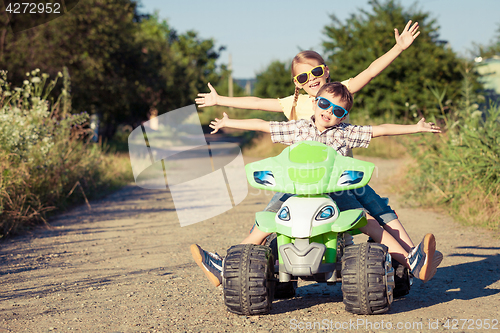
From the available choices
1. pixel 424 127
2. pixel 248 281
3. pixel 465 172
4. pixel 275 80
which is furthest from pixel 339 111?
pixel 275 80

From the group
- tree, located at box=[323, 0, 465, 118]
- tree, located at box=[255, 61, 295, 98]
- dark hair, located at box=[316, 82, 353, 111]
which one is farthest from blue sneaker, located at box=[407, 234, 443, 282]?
tree, located at box=[255, 61, 295, 98]

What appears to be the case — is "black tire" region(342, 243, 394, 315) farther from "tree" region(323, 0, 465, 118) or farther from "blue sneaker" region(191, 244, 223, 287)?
"tree" region(323, 0, 465, 118)

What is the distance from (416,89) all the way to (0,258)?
17259 mm

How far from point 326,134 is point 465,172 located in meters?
3.85

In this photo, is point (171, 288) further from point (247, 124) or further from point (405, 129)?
point (405, 129)

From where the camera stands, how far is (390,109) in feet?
64.3

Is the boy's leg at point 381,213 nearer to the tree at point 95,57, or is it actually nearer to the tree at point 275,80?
the tree at point 95,57

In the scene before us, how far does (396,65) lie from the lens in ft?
63.6

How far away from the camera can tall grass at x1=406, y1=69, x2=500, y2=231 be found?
614 cm

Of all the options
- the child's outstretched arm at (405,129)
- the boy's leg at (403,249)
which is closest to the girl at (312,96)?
the boy's leg at (403,249)

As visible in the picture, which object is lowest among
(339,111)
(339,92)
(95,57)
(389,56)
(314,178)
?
(314,178)

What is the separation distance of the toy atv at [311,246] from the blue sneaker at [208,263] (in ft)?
0.57

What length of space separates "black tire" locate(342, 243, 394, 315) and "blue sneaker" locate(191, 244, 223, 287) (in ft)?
2.61

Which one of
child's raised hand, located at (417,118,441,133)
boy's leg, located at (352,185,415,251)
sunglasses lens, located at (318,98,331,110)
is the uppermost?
sunglasses lens, located at (318,98,331,110)
